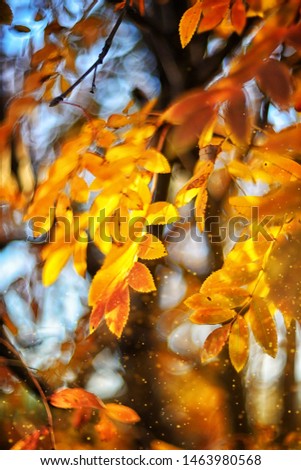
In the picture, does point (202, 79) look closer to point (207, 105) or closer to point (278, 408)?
point (207, 105)

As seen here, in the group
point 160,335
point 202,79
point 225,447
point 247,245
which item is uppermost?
point 202,79

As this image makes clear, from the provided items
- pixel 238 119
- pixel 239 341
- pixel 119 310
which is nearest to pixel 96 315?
pixel 119 310

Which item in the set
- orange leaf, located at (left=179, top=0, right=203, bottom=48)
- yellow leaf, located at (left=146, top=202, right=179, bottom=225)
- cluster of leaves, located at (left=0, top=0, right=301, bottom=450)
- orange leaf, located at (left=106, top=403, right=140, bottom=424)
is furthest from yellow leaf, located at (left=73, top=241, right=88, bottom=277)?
orange leaf, located at (left=179, top=0, right=203, bottom=48)

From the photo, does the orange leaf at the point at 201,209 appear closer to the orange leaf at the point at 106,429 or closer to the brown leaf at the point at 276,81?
the brown leaf at the point at 276,81

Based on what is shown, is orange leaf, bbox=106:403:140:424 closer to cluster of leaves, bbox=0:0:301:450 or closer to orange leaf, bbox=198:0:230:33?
cluster of leaves, bbox=0:0:301:450

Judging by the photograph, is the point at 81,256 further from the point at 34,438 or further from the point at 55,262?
the point at 34,438

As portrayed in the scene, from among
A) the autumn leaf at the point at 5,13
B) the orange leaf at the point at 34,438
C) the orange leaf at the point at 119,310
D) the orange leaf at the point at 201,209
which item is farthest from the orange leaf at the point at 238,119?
the orange leaf at the point at 34,438

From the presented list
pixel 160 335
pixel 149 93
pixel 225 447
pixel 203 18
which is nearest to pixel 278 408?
pixel 225 447
